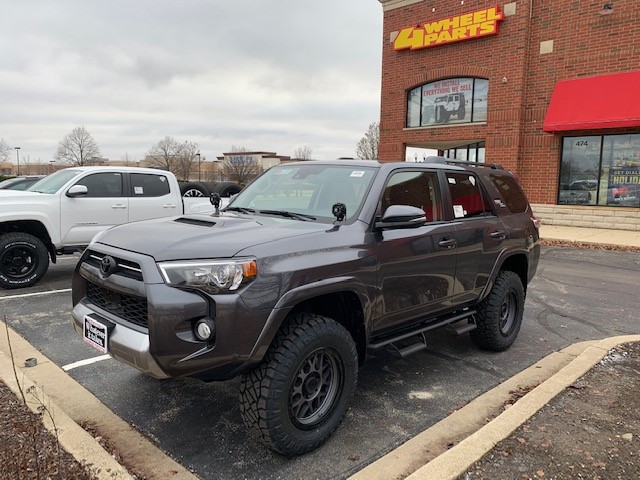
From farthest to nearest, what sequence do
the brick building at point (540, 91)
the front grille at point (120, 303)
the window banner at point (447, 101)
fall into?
the window banner at point (447, 101), the brick building at point (540, 91), the front grille at point (120, 303)

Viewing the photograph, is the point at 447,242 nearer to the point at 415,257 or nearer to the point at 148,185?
the point at 415,257

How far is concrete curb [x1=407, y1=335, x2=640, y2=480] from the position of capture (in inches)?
105

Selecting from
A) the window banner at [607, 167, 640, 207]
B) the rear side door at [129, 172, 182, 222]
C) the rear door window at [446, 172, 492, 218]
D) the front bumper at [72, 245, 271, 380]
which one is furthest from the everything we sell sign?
the front bumper at [72, 245, 271, 380]

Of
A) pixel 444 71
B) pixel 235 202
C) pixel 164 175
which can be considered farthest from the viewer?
pixel 444 71

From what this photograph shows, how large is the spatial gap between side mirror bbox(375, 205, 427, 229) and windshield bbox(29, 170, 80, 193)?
615 cm

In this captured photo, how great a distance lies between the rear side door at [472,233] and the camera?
13.8 ft

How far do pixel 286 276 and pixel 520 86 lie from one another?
15210 mm

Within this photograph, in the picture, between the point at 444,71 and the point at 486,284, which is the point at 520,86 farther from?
the point at 486,284

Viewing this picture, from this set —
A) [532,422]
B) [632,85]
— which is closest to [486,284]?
[532,422]

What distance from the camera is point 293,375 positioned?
2.78 meters

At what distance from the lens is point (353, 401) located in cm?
371

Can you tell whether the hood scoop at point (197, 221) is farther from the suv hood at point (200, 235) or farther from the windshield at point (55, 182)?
the windshield at point (55, 182)

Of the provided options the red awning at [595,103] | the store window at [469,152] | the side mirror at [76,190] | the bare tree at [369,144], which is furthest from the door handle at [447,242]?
the bare tree at [369,144]

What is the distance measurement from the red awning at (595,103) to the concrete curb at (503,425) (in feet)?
37.4
